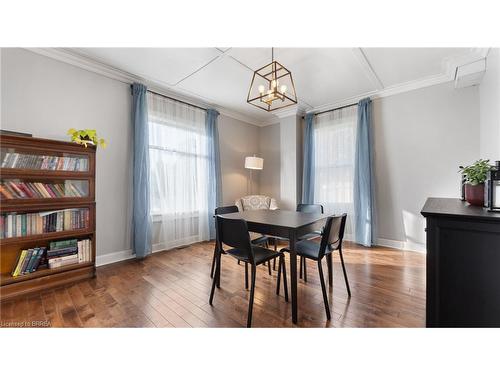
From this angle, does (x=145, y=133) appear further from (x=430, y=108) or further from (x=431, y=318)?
(x=430, y=108)

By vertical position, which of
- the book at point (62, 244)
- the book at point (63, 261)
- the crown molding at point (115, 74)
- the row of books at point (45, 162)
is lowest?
the book at point (63, 261)

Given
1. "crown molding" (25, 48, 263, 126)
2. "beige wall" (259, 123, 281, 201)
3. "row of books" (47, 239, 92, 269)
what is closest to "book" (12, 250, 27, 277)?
"row of books" (47, 239, 92, 269)

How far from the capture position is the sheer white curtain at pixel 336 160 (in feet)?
12.2

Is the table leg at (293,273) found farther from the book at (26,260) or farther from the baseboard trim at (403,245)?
the baseboard trim at (403,245)

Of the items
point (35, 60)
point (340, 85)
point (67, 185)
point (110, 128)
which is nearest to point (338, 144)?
point (340, 85)

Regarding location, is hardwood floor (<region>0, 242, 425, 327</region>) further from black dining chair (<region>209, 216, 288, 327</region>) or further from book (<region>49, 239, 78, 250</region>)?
book (<region>49, 239, 78, 250</region>)

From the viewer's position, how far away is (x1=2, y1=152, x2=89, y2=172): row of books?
190 cm

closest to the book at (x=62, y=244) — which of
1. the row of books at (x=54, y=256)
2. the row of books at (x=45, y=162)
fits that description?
the row of books at (x=54, y=256)

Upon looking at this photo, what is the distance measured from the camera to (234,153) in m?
4.46

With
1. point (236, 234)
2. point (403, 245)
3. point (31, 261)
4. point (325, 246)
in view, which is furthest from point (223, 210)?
point (403, 245)

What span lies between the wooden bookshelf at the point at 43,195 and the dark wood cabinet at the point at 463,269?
10.1 ft

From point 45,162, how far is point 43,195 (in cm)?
34

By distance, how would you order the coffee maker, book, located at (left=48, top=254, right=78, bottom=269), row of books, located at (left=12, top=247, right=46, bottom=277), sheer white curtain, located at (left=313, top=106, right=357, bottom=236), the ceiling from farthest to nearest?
sheer white curtain, located at (left=313, top=106, right=357, bottom=236), the ceiling, book, located at (left=48, top=254, right=78, bottom=269), row of books, located at (left=12, top=247, right=46, bottom=277), the coffee maker

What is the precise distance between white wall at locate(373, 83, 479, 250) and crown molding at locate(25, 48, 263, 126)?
313 cm
